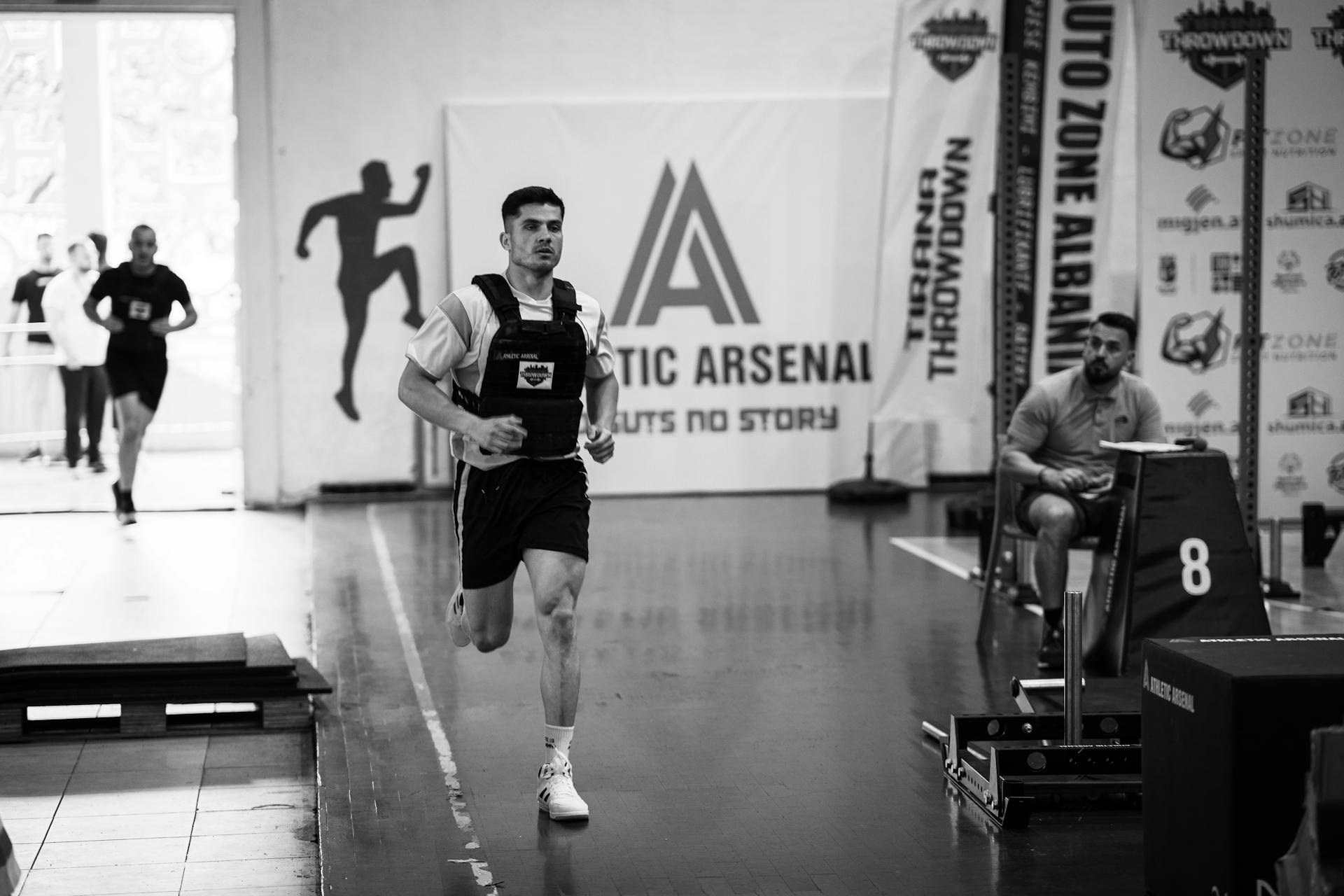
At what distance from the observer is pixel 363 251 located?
40.4ft

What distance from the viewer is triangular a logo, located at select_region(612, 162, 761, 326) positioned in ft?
41.1

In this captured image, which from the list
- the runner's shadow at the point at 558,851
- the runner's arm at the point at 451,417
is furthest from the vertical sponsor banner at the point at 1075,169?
the runner's shadow at the point at 558,851

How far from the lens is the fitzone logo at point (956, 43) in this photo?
443 inches

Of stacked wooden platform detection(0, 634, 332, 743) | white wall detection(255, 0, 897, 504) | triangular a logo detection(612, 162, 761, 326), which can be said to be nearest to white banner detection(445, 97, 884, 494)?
triangular a logo detection(612, 162, 761, 326)

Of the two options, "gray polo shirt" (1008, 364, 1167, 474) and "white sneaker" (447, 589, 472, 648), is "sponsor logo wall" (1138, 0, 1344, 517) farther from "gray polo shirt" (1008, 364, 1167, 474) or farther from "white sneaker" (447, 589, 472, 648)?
"white sneaker" (447, 589, 472, 648)

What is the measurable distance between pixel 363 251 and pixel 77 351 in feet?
12.7

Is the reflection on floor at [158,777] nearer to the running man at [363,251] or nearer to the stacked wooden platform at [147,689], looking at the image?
the stacked wooden platform at [147,689]

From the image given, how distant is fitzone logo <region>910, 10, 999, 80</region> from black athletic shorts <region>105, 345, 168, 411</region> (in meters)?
5.46

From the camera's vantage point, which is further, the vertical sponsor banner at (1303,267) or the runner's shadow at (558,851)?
the vertical sponsor banner at (1303,267)

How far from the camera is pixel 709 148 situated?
41.1 feet

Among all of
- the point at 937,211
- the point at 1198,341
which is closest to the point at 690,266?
the point at 937,211

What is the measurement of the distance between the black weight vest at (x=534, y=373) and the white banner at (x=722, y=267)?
7525mm

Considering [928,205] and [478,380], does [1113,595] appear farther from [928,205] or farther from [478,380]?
[928,205]

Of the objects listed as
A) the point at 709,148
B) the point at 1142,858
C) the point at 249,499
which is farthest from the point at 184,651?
the point at 709,148
